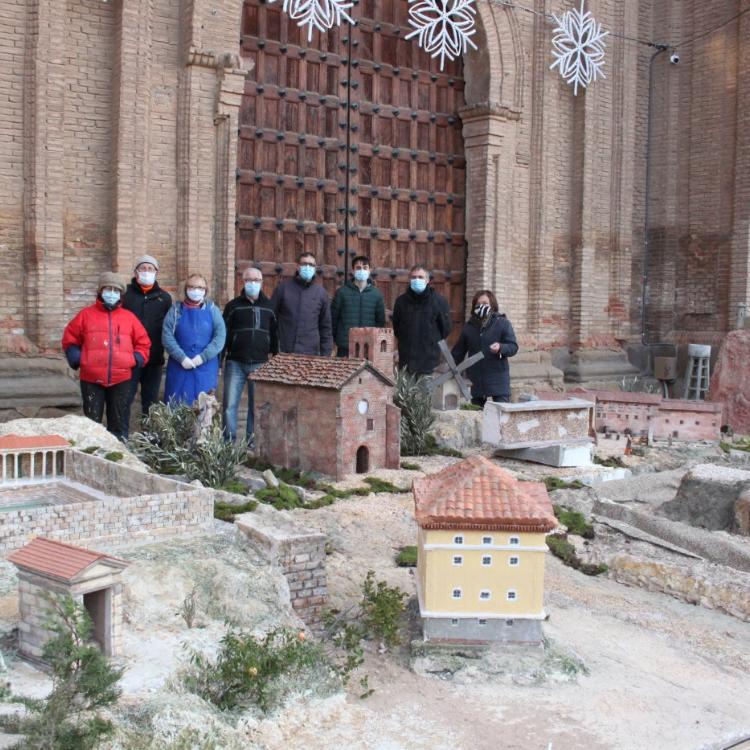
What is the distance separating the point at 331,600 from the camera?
6.70 metres

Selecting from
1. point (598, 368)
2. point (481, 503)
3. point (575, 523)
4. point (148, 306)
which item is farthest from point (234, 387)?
point (598, 368)

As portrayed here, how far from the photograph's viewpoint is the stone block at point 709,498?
912cm

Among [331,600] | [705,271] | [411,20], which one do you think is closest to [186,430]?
[331,600]

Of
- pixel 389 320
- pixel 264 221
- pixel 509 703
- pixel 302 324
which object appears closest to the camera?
pixel 509 703

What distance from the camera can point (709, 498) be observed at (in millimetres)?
9234

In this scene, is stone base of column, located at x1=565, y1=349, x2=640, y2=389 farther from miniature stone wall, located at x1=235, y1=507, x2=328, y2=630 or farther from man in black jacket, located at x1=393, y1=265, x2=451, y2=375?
miniature stone wall, located at x1=235, y1=507, x2=328, y2=630

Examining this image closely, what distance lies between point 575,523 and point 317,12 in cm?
790

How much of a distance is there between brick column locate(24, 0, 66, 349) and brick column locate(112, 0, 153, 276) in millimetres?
630

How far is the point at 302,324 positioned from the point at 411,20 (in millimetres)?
5491

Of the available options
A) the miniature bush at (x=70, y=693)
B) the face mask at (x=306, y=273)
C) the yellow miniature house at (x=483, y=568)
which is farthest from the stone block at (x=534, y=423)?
the miniature bush at (x=70, y=693)

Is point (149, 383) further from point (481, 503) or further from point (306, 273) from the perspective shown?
point (481, 503)

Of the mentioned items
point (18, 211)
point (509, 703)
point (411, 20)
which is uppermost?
point (411, 20)

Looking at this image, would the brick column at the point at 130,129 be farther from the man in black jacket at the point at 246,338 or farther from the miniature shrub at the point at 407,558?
the miniature shrub at the point at 407,558

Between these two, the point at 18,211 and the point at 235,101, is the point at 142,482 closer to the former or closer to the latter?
the point at 18,211
